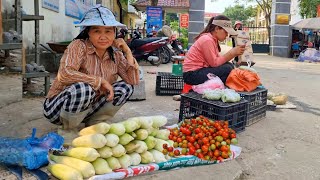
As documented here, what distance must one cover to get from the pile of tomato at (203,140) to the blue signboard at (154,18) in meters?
13.3

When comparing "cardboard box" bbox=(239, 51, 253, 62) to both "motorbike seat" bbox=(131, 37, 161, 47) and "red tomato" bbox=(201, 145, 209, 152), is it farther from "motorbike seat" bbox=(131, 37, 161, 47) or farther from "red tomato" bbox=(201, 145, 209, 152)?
"motorbike seat" bbox=(131, 37, 161, 47)

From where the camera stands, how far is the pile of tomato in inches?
109

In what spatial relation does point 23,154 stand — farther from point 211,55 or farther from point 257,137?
point 211,55

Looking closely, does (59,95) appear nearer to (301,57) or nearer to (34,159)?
(34,159)

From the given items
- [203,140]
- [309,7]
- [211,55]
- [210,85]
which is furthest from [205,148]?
[309,7]

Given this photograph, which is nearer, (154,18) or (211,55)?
(211,55)

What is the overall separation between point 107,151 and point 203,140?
2.80ft

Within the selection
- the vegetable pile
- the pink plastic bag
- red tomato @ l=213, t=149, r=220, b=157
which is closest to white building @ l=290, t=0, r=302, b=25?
the pink plastic bag

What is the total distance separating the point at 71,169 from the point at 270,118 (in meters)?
3.17

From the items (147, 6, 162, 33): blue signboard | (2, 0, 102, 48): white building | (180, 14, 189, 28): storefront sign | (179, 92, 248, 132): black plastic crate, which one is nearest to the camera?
(179, 92, 248, 132): black plastic crate

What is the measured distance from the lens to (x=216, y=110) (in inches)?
136

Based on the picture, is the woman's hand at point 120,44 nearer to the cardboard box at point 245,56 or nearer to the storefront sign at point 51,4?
the cardboard box at point 245,56

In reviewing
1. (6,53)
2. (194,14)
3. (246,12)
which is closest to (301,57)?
(194,14)

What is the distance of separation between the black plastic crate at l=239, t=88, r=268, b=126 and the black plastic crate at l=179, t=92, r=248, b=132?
23 centimetres
